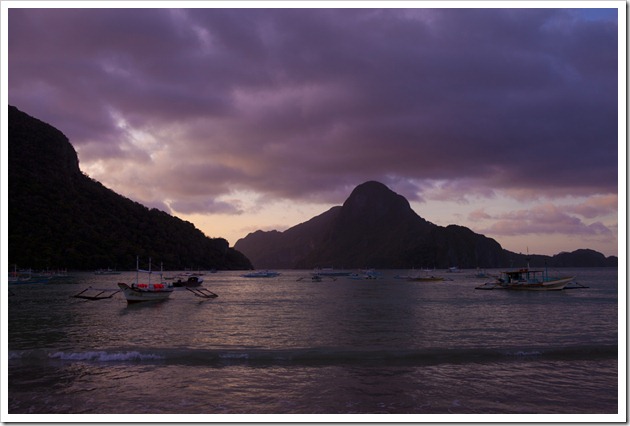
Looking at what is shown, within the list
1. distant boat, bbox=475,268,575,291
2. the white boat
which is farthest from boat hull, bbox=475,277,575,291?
the white boat

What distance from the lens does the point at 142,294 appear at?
51812 millimetres

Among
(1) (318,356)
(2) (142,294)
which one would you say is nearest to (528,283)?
(2) (142,294)

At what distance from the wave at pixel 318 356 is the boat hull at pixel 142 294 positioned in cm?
3137

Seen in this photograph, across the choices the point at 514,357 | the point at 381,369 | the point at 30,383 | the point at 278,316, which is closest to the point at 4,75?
the point at 30,383

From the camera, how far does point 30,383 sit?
15430mm

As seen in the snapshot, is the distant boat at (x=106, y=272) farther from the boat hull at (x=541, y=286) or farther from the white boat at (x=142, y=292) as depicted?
the boat hull at (x=541, y=286)

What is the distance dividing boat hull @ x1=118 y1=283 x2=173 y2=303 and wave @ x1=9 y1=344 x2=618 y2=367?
31.4 m

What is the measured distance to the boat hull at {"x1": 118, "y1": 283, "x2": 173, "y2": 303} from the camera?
1987 inches

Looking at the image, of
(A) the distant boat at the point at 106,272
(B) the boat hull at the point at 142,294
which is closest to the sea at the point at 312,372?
(B) the boat hull at the point at 142,294

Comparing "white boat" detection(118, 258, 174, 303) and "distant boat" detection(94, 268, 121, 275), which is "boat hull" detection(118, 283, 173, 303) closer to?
"white boat" detection(118, 258, 174, 303)

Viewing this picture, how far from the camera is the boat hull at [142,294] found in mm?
50469

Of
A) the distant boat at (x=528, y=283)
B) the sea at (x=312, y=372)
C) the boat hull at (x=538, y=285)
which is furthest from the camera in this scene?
the distant boat at (x=528, y=283)

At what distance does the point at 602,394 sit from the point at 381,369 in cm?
698

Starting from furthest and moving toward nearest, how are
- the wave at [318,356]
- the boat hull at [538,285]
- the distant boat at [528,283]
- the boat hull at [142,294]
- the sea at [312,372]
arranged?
the distant boat at [528,283], the boat hull at [538,285], the boat hull at [142,294], the wave at [318,356], the sea at [312,372]
